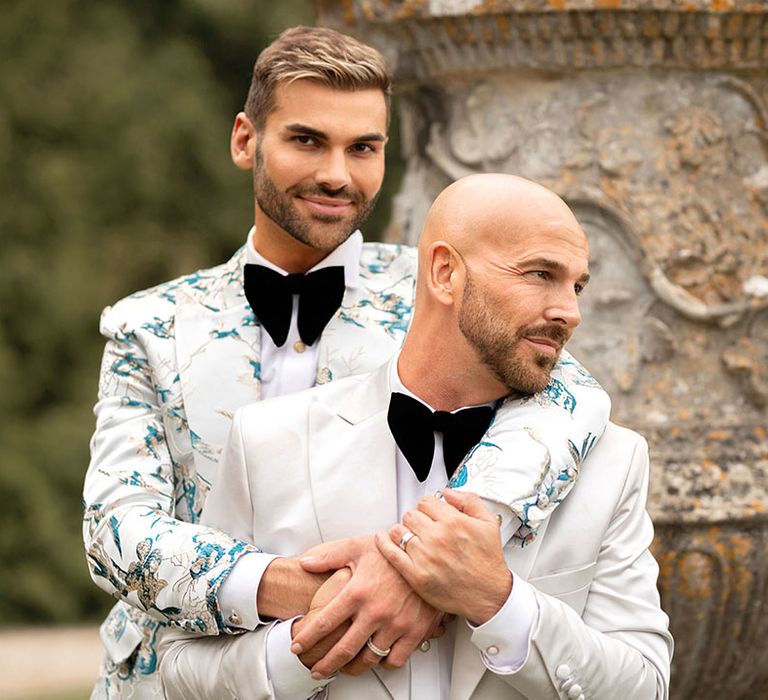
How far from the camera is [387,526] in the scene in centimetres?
269

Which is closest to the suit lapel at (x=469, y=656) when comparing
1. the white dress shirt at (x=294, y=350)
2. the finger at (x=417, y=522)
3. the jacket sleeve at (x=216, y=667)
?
the finger at (x=417, y=522)

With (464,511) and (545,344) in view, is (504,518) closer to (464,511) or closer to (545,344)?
(464,511)

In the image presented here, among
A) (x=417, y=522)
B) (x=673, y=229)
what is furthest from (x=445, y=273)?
(x=673, y=229)

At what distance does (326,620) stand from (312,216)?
0.95m

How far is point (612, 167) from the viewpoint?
13.5 ft

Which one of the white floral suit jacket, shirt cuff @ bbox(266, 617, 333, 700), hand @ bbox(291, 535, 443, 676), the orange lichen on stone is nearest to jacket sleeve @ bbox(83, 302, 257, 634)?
the white floral suit jacket

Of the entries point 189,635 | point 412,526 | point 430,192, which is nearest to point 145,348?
point 189,635

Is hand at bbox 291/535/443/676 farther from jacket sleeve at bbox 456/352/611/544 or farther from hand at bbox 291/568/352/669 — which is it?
jacket sleeve at bbox 456/352/611/544

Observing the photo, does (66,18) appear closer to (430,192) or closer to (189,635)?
(430,192)

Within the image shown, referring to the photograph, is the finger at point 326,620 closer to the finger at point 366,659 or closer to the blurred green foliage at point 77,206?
the finger at point 366,659

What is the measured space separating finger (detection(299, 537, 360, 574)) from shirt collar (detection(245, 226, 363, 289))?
33.1 inches

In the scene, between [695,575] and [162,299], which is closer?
[162,299]

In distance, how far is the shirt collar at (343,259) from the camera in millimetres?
3273

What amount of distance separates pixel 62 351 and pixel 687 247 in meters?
6.26
